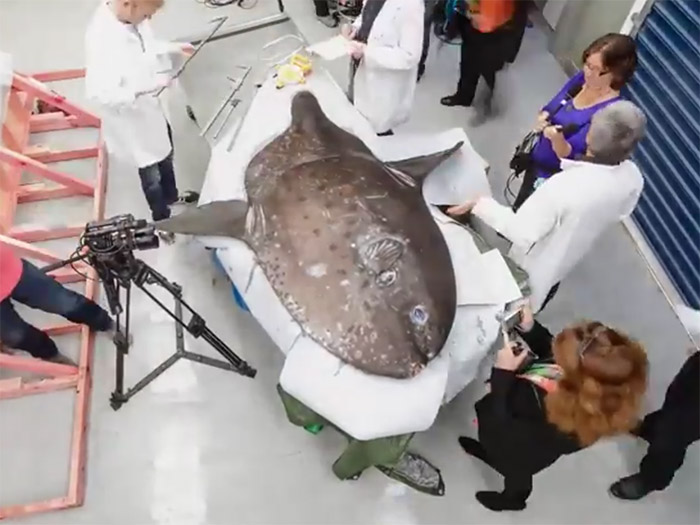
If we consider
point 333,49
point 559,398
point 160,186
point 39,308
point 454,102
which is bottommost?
point 39,308

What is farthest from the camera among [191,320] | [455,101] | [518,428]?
[455,101]

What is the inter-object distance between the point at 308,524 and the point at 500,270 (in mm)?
1038

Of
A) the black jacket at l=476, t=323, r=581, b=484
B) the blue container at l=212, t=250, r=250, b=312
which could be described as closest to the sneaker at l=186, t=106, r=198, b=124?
the blue container at l=212, t=250, r=250, b=312

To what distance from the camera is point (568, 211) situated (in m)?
2.20

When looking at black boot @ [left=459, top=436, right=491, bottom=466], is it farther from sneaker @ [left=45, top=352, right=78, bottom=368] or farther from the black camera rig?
sneaker @ [left=45, top=352, right=78, bottom=368]

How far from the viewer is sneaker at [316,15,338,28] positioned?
12.4 ft

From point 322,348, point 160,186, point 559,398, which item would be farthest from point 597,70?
point 160,186

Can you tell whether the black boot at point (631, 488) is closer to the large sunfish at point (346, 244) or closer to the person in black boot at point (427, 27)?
the large sunfish at point (346, 244)

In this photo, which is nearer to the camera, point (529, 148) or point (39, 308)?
point (39, 308)

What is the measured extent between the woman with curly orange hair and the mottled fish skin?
30 centimetres

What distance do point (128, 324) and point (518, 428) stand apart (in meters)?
1.49

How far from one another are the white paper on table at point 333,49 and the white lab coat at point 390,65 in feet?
0.26

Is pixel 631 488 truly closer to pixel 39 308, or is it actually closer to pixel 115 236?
pixel 115 236

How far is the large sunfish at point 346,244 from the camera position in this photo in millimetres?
2244
